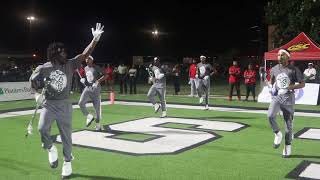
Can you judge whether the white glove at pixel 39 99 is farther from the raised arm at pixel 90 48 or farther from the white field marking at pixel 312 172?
the white field marking at pixel 312 172

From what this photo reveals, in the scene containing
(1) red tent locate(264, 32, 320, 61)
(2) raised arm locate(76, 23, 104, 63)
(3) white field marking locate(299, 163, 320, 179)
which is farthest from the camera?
(1) red tent locate(264, 32, 320, 61)

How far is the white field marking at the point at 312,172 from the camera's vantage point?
7359mm

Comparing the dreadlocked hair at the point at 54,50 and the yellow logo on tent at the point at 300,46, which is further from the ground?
the yellow logo on tent at the point at 300,46

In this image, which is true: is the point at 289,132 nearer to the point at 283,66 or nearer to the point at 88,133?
the point at 283,66

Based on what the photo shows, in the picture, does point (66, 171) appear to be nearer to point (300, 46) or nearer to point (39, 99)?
point (39, 99)

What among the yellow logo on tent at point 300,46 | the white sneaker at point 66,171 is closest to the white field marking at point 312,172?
the white sneaker at point 66,171

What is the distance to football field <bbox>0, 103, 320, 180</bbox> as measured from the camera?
7.57 metres

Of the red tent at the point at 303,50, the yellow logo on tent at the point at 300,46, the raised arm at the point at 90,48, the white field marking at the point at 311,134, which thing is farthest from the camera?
the yellow logo on tent at the point at 300,46

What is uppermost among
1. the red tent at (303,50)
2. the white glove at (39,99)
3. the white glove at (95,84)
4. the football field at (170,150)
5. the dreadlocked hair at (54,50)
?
the red tent at (303,50)

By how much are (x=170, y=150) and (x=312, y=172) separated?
10.0ft

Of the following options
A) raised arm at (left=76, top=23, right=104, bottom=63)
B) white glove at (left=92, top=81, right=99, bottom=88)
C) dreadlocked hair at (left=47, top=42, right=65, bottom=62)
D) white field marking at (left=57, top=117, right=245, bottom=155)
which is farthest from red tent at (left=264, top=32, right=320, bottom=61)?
dreadlocked hair at (left=47, top=42, right=65, bottom=62)

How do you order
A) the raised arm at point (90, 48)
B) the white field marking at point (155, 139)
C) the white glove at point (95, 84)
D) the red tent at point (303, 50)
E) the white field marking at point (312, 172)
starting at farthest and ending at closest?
the red tent at point (303, 50)
the white glove at point (95, 84)
the white field marking at point (155, 139)
the raised arm at point (90, 48)
the white field marking at point (312, 172)

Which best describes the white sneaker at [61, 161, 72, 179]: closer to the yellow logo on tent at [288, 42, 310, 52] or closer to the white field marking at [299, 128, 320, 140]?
the white field marking at [299, 128, 320, 140]

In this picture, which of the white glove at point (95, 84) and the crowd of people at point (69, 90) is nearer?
the crowd of people at point (69, 90)
